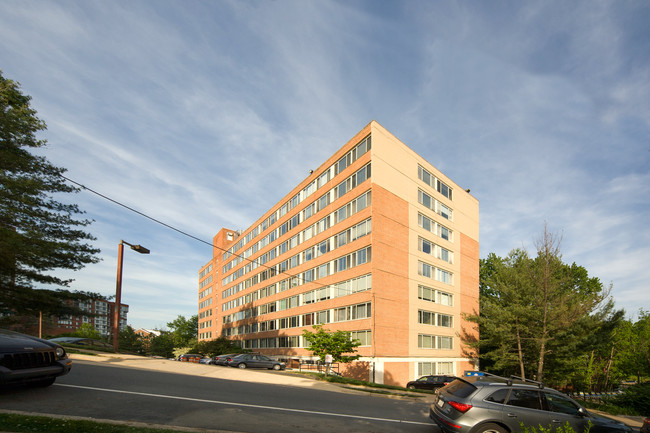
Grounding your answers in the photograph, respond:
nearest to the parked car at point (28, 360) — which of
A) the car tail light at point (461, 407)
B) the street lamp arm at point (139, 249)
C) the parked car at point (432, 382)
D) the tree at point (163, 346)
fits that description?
the car tail light at point (461, 407)

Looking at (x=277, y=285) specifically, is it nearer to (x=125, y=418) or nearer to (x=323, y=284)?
(x=323, y=284)

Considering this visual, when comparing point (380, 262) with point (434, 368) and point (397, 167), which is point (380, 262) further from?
point (434, 368)

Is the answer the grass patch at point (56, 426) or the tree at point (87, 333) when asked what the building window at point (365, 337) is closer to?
the grass patch at point (56, 426)

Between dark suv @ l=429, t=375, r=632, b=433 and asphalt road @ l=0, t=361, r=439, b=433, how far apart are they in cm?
150

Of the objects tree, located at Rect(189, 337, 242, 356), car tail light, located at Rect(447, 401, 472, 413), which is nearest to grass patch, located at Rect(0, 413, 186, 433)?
car tail light, located at Rect(447, 401, 472, 413)

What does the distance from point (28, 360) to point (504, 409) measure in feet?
31.6

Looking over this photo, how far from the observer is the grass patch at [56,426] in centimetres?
593

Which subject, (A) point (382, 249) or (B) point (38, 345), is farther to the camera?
(A) point (382, 249)

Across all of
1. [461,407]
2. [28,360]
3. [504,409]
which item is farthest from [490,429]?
[28,360]

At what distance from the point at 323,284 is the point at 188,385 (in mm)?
28303

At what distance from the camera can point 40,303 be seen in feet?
73.9

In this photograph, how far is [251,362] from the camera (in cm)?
3164

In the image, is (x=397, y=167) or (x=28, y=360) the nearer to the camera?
(x=28, y=360)

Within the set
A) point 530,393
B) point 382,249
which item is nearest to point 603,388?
point 382,249
